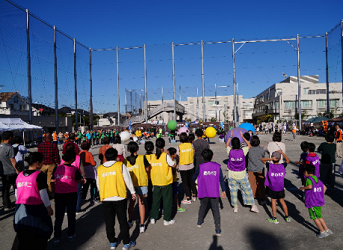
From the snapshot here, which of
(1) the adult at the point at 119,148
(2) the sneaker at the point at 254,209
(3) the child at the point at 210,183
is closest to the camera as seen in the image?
(3) the child at the point at 210,183

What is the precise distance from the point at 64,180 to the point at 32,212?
108 centimetres

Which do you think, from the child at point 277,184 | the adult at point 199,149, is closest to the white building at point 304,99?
the adult at point 199,149

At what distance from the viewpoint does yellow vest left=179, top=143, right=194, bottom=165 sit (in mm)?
5859

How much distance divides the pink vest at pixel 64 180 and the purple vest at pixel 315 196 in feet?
13.0

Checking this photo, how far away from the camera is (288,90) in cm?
6088

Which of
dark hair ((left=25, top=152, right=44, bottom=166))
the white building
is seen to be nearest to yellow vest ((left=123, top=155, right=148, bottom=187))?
dark hair ((left=25, top=152, right=44, bottom=166))

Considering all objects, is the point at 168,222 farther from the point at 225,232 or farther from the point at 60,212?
the point at 60,212

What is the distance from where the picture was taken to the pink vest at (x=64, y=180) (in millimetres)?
4238

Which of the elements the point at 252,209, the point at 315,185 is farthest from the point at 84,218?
the point at 315,185

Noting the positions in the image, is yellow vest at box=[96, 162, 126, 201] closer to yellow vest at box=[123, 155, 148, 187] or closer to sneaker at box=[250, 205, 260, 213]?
yellow vest at box=[123, 155, 148, 187]

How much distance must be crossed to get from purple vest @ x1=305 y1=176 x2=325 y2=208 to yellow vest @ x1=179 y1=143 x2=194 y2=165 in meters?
2.49

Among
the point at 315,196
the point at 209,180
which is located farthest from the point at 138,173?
the point at 315,196

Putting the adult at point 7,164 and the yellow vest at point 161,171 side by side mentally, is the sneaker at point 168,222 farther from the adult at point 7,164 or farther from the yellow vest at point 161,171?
the adult at point 7,164

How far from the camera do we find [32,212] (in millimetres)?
3178
